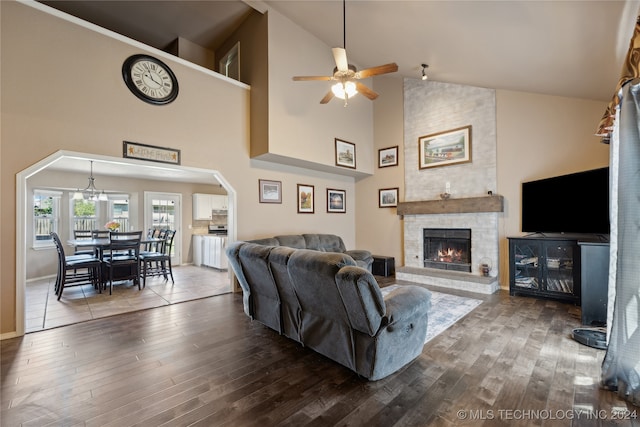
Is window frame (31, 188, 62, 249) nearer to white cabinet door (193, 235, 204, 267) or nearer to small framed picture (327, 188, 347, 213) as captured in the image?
white cabinet door (193, 235, 204, 267)

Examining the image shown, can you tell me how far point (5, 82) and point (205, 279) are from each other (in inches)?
168

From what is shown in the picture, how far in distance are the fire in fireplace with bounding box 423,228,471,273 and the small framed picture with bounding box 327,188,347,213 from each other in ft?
7.02

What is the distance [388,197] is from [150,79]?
206 inches

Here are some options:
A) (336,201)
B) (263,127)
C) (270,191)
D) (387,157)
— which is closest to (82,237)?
(270,191)

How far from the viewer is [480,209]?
5004 millimetres

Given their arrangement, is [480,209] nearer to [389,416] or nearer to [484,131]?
[484,131]

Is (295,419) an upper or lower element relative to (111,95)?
lower

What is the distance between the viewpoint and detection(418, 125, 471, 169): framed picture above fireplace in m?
5.42

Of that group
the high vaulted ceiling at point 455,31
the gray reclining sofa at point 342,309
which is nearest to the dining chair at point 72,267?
the gray reclining sofa at point 342,309

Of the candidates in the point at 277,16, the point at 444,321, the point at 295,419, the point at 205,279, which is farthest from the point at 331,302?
the point at 277,16

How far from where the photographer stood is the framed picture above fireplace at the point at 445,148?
542 centimetres

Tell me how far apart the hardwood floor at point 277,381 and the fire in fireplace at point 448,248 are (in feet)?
7.33

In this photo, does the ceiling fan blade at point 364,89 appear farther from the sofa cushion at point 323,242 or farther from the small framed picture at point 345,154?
the sofa cushion at point 323,242

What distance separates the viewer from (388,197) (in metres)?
6.69
